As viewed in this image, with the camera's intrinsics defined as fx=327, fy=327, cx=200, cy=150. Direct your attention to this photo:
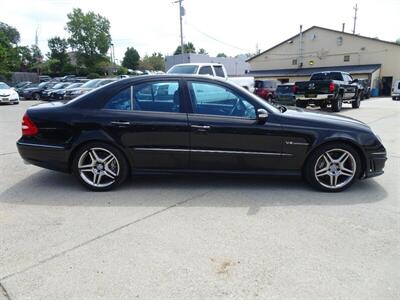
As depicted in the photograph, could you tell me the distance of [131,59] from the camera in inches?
3639

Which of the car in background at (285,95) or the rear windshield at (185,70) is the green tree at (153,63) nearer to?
the car in background at (285,95)

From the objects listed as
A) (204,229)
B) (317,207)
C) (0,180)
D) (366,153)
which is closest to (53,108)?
(0,180)

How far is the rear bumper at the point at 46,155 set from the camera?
4387 mm

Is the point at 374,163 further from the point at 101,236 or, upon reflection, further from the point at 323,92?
the point at 323,92

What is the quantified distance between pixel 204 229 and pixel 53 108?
2.72 metres

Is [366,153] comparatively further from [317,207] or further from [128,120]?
[128,120]

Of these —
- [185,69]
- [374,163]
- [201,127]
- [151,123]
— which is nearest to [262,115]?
[201,127]

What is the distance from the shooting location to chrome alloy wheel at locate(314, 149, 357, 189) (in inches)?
173

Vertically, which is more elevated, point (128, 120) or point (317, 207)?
point (128, 120)

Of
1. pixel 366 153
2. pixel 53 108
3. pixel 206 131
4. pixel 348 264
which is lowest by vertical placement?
pixel 348 264

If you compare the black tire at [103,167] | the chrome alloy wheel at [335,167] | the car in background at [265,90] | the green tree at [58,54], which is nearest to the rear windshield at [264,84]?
the car in background at [265,90]

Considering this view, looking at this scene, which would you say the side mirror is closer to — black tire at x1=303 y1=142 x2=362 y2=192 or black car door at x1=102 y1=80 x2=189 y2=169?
black tire at x1=303 y1=142 x2=362 y2=192

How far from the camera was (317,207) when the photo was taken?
Answer: 393cm

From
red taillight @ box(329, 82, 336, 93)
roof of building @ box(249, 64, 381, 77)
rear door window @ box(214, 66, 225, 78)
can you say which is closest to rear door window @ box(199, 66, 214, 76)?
rear door window @ box(214, 66, 225, 78)
